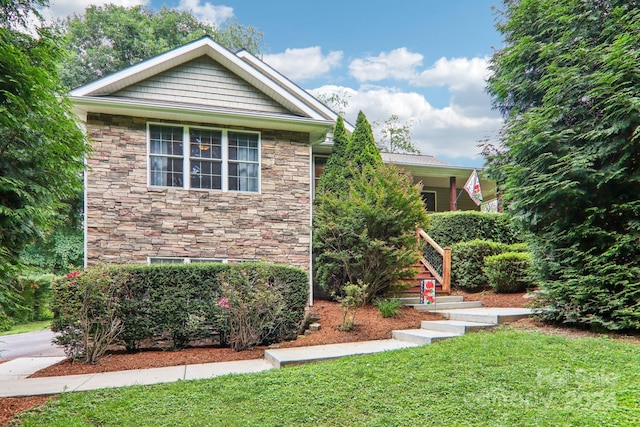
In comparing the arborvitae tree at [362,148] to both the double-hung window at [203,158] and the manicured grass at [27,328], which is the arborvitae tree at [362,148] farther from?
the manicured grass at [27,328]

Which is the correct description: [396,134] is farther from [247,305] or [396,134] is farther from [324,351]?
[324,351]

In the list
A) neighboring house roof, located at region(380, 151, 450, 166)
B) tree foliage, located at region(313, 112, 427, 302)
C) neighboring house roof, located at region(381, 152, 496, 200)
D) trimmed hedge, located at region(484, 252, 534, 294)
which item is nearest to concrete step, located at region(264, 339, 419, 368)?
tree foliage, located at region(313, 112, 427, 302)

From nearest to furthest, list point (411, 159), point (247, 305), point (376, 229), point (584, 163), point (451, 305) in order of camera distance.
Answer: point (584, 163) < point (247, 305) < point (376, 229) < point (451, 305) < point (411, 159)

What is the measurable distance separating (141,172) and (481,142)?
7.78 m

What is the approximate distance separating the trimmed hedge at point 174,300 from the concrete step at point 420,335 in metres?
2.02

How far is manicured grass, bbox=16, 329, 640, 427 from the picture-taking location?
11.0 feet

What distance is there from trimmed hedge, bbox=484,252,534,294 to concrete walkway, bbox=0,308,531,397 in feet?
8.06

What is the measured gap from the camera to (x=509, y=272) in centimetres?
905

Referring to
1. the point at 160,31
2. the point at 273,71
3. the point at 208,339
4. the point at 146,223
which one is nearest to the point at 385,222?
the point at 208,339

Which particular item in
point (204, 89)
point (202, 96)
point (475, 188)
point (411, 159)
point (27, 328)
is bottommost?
point (27, 328)

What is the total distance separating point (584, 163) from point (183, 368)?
21.9ft

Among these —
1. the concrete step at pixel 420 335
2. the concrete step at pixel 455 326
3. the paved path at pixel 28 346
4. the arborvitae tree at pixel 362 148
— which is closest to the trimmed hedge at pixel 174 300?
the concrete step at pixel 420 335

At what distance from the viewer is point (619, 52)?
5.29 meters

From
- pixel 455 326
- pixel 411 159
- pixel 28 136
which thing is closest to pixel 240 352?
pixel 455 326
